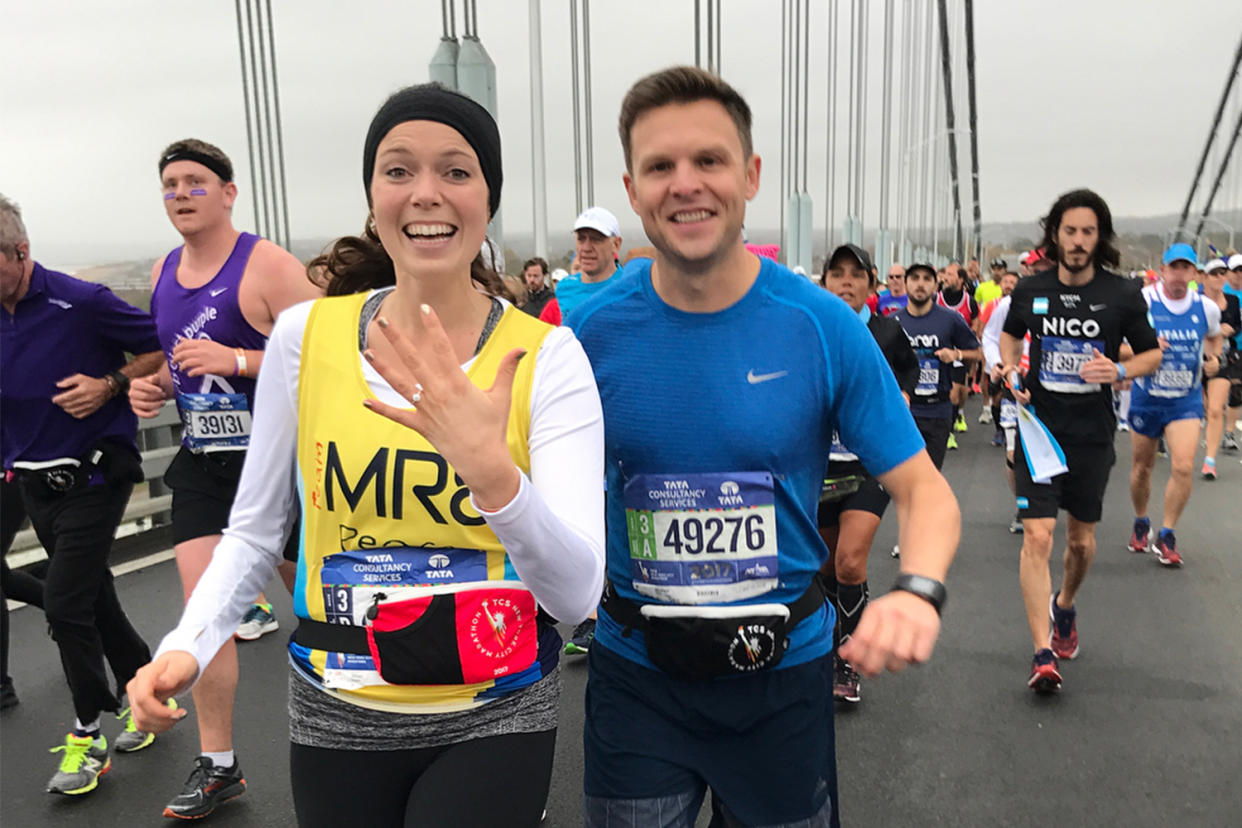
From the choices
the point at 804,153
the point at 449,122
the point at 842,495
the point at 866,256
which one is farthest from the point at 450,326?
the point at 804,153

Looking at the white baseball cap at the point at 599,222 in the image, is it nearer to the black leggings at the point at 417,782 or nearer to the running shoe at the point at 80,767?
the running shoe at the point at 80,767

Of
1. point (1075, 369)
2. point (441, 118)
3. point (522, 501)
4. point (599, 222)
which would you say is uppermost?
point (441, 118)

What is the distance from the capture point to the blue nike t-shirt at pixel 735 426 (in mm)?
1785

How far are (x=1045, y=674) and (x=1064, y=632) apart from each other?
591mm

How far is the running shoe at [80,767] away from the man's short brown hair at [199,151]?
1.92 meters

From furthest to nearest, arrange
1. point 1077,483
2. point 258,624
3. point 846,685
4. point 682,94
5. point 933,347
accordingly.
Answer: point 933,347 → point 258,624 → point 1077,483 → point 846,685 → point 682,94

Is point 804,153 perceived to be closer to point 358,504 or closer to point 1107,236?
point 1107,236

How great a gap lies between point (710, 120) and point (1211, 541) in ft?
21.3

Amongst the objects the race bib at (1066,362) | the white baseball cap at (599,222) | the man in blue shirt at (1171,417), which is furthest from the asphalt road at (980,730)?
the white baseball cap at (599,222)

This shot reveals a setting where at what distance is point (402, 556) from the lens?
146cm

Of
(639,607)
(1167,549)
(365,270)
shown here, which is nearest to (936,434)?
(1167,549)

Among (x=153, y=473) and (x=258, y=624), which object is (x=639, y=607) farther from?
(x=153, y=473)

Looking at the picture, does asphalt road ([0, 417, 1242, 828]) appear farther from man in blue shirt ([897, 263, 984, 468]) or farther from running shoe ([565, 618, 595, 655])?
man in blue shirt ([897, 263, 984, 468])

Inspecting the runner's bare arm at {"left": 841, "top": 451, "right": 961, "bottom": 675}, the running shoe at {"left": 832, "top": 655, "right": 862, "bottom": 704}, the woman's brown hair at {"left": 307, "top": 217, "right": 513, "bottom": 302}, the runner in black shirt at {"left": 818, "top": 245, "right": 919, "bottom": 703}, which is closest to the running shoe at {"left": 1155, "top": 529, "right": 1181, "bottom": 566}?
the runner in black shirt at {"left": 818, "top": 245, "right": 919, "bottom": 703}
